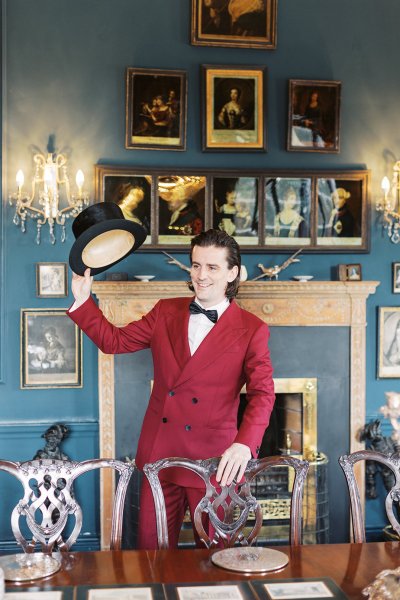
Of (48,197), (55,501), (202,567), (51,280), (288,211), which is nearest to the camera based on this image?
(202,567)

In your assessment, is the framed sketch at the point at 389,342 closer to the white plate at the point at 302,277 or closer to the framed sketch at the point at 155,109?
the white plate at the point at 302,277

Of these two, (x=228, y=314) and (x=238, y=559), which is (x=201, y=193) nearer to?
(x=228, y=314)

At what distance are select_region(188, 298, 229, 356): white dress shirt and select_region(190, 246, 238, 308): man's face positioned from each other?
97 millimetres

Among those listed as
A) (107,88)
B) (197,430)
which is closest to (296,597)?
(197,430)

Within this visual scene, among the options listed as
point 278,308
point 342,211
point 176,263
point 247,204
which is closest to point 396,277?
point 342,211

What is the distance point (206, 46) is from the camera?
16.6 ft

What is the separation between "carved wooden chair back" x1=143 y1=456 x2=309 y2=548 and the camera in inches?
108

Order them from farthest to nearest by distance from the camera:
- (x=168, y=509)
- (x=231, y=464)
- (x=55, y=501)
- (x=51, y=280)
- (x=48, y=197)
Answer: (x=51, y=280), (x=48, y=197), (x=168, y=509), (x=55, y=501), (x=231, y=464)

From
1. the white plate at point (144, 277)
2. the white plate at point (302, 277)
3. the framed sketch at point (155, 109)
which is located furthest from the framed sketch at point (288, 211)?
the white plate at point (144, 277)

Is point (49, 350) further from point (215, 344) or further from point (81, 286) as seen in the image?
point (215, 344)

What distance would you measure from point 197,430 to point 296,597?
116 cm

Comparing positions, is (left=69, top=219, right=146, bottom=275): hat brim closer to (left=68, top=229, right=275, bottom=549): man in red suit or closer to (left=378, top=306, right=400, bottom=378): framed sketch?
(left=68, top=229, right=275, bottom=549): man in red suit

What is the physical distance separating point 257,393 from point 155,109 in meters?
2.66

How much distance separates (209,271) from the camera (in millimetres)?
3129
